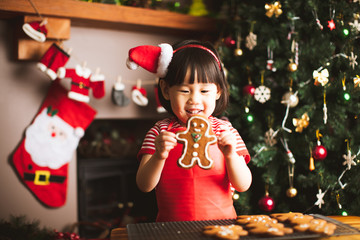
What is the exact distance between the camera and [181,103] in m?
1.25

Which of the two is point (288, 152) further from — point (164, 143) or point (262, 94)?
point (164, 143)

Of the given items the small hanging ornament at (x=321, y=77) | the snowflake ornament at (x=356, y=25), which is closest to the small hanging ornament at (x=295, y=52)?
the small hanging ornament at (x=321, y=77)

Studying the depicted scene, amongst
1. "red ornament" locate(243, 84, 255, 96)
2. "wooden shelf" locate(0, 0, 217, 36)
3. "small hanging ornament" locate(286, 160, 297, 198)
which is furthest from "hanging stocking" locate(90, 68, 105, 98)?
"small hanging ornament" locate(286, 160, 297, 198)

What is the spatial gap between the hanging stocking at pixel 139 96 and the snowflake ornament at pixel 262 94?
83 cm

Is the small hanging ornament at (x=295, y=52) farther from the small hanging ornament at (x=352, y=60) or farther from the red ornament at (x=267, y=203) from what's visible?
the red ornament at (x=267, y=203)

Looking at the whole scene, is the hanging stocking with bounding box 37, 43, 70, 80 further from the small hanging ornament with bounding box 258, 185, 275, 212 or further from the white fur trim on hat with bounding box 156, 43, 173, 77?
the small hanging ornament with bounding box 258, 185, 275, 212

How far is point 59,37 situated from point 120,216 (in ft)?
4.59

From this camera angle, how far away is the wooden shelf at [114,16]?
7.06 ft

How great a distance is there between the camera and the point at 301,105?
2076mm

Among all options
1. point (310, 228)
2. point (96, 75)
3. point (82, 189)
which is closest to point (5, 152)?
point (82, 189)

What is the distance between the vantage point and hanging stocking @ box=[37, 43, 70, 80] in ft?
7.18

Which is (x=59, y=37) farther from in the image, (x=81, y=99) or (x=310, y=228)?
(x=310, y=228)

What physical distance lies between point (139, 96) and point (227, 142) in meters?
1.40

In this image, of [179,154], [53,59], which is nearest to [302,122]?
[179,154]
